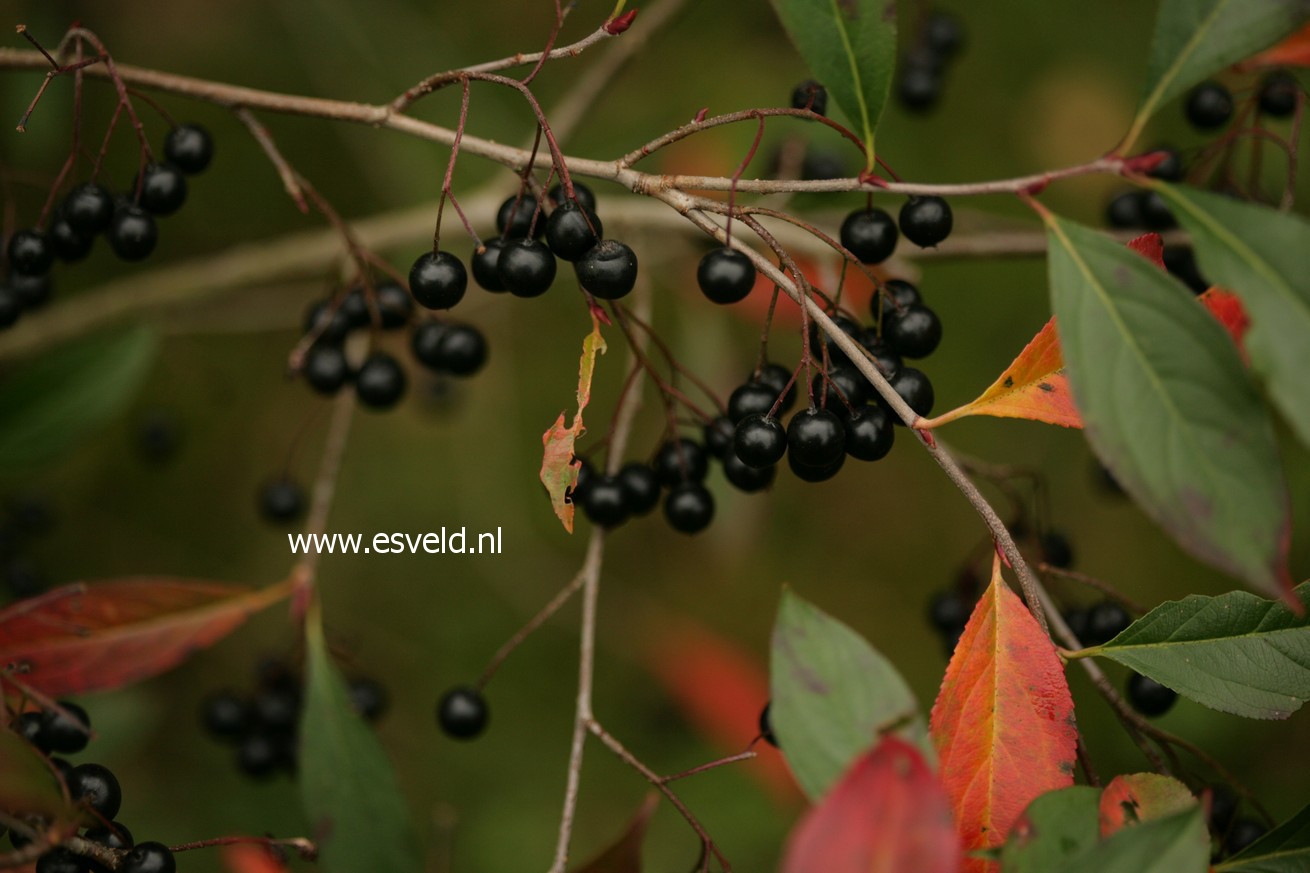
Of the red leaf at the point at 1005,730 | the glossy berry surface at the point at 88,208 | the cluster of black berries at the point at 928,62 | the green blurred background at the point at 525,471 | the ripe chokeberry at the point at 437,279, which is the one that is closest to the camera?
the red leaf at the point at 1005,730

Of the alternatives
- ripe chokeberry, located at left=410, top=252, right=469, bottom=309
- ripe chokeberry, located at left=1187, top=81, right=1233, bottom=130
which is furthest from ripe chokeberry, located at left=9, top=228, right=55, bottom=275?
ripe chokeberry, located at left=1187, top=81, right=1233, bottom=130

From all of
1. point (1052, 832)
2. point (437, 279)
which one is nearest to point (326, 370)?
point (437, 279)

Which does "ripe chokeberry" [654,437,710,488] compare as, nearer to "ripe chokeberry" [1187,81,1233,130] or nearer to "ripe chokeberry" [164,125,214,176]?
"ripe chokeberry" [164,125,214,176]

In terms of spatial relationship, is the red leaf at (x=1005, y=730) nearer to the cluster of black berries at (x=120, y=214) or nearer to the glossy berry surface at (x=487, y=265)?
the glossy berry surface at (x=487, y=265)

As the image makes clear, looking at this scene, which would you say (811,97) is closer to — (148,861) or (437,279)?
(437,279)

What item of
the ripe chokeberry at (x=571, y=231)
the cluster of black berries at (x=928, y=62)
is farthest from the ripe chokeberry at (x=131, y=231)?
the cluster of black berries at (x=928, y=62)

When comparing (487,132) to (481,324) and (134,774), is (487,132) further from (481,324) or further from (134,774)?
(134,774)

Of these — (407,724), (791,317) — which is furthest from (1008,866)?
(407,724)
